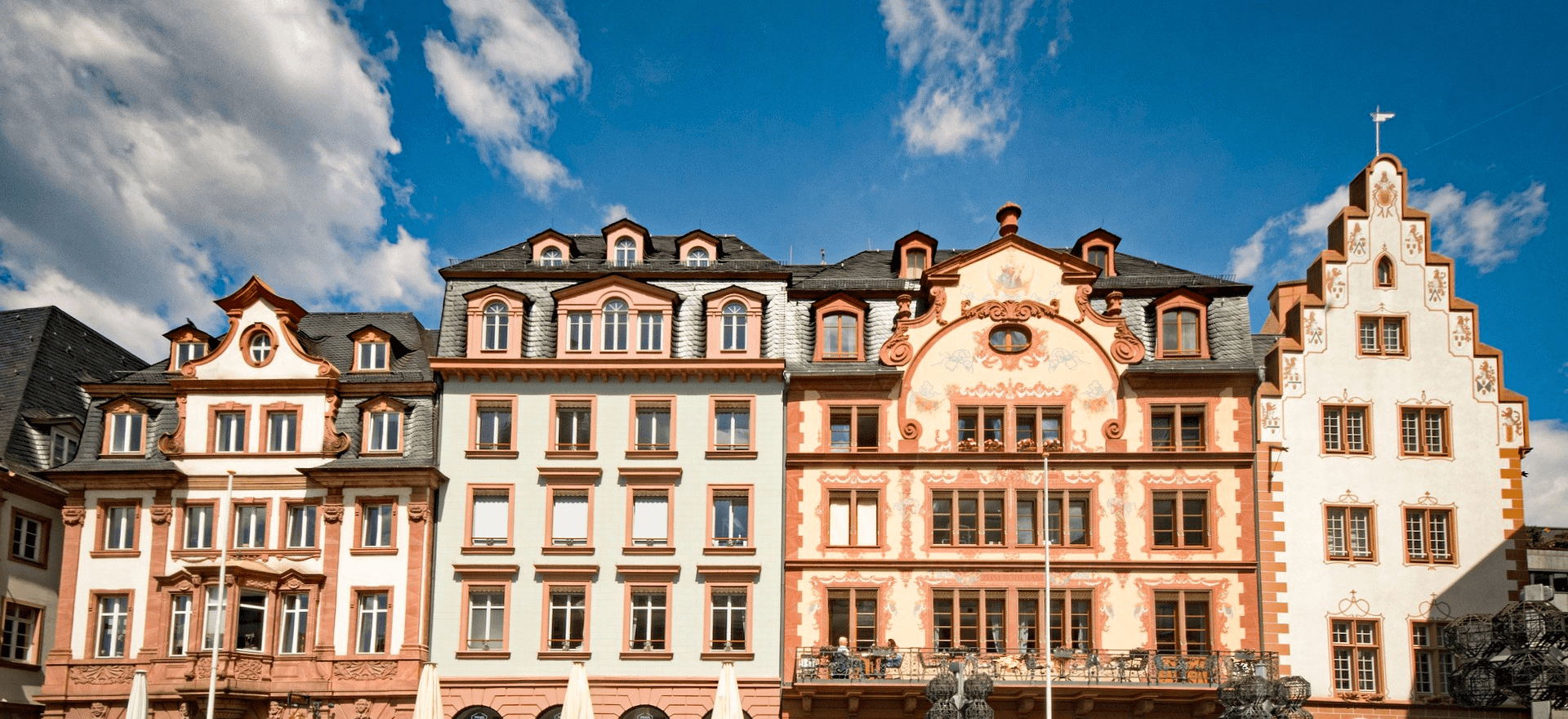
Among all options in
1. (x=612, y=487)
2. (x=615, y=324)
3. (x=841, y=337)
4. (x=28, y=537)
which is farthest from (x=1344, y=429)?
(x=28, y=537)

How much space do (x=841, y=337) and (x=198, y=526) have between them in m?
22.9

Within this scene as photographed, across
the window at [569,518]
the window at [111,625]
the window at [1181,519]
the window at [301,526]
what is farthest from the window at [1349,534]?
the window at [111,625]

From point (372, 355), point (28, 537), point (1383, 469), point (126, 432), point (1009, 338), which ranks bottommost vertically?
point (28, 537)

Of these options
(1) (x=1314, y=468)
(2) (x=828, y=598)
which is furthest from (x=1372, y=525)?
(2) (x=828, y=598)

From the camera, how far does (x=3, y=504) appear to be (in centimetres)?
4903

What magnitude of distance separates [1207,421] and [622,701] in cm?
2156

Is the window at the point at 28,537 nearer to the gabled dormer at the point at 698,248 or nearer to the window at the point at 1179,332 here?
the gabled dormer at the point at 698,248

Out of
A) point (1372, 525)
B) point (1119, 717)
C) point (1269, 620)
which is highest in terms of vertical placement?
point (1372, 525)

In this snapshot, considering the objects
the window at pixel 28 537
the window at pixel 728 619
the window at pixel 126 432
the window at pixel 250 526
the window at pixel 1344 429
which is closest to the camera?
the window at pixel 728 619

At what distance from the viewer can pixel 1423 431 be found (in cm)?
4819

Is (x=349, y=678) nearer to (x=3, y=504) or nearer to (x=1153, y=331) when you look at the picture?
(x=3, y=504)

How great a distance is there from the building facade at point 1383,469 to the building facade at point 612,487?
1708 centimetres

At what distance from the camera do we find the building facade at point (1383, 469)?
153 feet

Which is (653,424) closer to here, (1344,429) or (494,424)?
(494,424)
